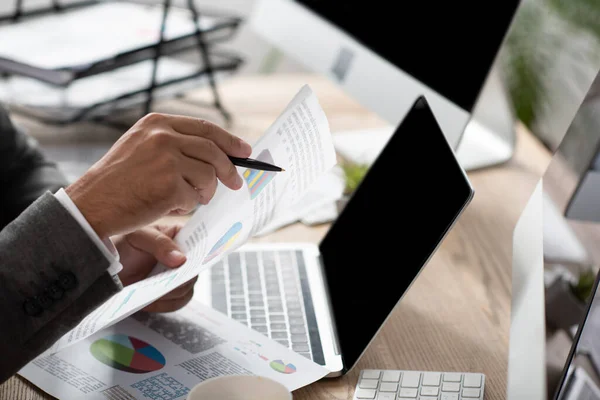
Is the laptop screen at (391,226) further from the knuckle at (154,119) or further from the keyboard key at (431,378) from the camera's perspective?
the knuckle at (154,119)

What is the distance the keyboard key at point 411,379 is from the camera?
683 mm

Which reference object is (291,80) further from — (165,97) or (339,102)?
(165,97)

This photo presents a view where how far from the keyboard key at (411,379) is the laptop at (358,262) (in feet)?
0.16

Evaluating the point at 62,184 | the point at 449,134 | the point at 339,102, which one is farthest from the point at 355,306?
the point at 339,102

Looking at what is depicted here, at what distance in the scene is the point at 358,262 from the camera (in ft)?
2.68

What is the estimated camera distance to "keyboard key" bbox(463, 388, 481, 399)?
0.67m

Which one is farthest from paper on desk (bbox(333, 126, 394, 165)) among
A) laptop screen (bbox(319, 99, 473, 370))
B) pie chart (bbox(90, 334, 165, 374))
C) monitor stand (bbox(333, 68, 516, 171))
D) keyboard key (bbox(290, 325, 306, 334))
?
pie chart (bbox(90, 334, 165, 374))

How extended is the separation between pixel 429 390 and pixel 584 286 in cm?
19

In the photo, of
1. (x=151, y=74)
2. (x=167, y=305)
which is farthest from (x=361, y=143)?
(x=167, y=305)

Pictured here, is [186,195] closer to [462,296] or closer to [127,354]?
[127,354]

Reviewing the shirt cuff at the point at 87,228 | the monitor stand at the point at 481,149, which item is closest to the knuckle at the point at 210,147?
the shirt cuff at the point at 87,228

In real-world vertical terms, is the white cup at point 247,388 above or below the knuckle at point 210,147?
below

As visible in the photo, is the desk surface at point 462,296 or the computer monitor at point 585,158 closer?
the computer monitor at point 585,158

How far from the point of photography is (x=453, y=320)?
83cm
